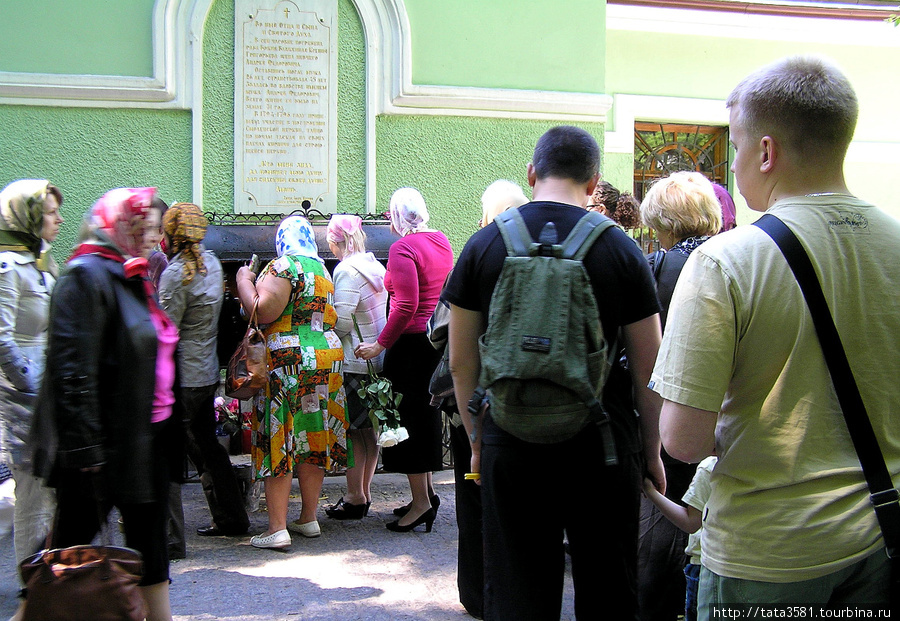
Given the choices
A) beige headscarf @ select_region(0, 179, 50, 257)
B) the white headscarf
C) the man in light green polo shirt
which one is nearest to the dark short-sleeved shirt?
the man in light green polo shirt

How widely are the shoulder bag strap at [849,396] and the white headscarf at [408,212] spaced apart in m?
3.24

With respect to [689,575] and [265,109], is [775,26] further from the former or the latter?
[689,575]

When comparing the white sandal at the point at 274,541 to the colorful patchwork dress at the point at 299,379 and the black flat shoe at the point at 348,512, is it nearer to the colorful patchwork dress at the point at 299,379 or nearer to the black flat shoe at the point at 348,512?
the colorful patchwork dress at the point at 299,379

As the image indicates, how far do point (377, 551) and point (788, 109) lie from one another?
11.6 feet

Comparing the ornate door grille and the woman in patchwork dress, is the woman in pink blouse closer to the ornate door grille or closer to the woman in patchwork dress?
the woman in patchwork dress

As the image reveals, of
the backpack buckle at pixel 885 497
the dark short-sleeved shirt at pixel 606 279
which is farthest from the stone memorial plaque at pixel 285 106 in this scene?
the backpack buckle at pixel 885 497

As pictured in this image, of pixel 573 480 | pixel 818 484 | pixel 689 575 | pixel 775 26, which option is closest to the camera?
pixel 818 484

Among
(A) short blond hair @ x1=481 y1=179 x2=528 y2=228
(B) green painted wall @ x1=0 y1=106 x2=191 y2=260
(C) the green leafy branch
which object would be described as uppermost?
(B) green painted wall @ x1=0 y1=106 x2=191 y2=260

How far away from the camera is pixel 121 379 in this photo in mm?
2668

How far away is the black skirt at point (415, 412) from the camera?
4.76 meters

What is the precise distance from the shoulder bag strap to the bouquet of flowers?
129 inches

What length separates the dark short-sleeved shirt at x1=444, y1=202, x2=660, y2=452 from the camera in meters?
2.27

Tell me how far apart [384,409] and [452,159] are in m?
2.69

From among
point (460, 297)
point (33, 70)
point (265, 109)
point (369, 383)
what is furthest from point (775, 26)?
point (460, 297)
